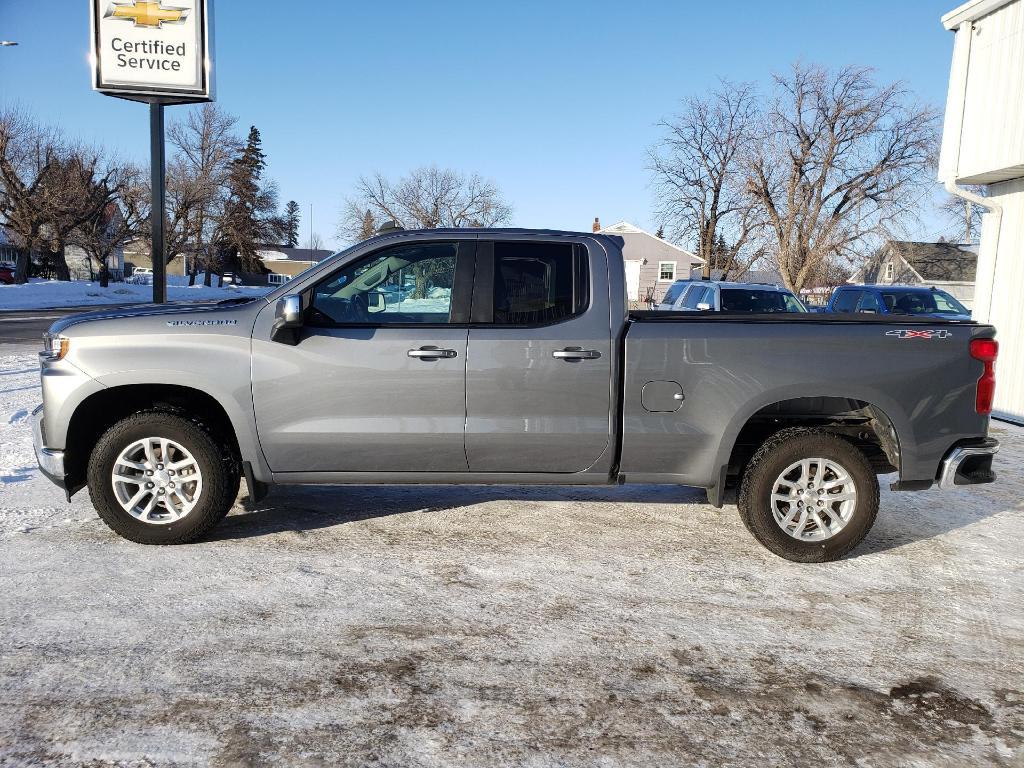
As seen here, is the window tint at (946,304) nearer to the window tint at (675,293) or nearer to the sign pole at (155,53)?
the window tint at (675,293)

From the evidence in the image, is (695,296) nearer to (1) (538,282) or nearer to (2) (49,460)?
(1) (538,282)

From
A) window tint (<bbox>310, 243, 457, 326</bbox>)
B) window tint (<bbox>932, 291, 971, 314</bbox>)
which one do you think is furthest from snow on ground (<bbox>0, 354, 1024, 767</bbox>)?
window tint (<bbox>932, 291, 971, 314</bbox>)

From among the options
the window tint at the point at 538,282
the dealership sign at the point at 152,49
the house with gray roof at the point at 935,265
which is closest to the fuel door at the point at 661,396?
the window tint at the point at 538,282

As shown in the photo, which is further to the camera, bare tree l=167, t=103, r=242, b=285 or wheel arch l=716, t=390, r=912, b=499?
bare tree l=167, t=103, r=242, b=285

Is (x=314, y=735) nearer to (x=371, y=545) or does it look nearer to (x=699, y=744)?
(x=699, y=744)

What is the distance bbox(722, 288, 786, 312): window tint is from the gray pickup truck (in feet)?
29.3

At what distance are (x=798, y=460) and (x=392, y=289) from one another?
2.70 meters

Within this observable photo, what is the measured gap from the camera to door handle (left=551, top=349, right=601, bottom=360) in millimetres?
4539

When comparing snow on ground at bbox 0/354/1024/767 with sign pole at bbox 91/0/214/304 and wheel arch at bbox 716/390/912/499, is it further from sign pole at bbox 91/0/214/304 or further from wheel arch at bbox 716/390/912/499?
sign pole at bbox 91/0/214/304

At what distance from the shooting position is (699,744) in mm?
2777

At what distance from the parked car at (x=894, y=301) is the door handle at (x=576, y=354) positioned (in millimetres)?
13644

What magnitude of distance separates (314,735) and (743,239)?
154 ft

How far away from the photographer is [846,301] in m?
16.9

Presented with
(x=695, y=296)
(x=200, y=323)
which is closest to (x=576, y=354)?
(x=200, y=323)
